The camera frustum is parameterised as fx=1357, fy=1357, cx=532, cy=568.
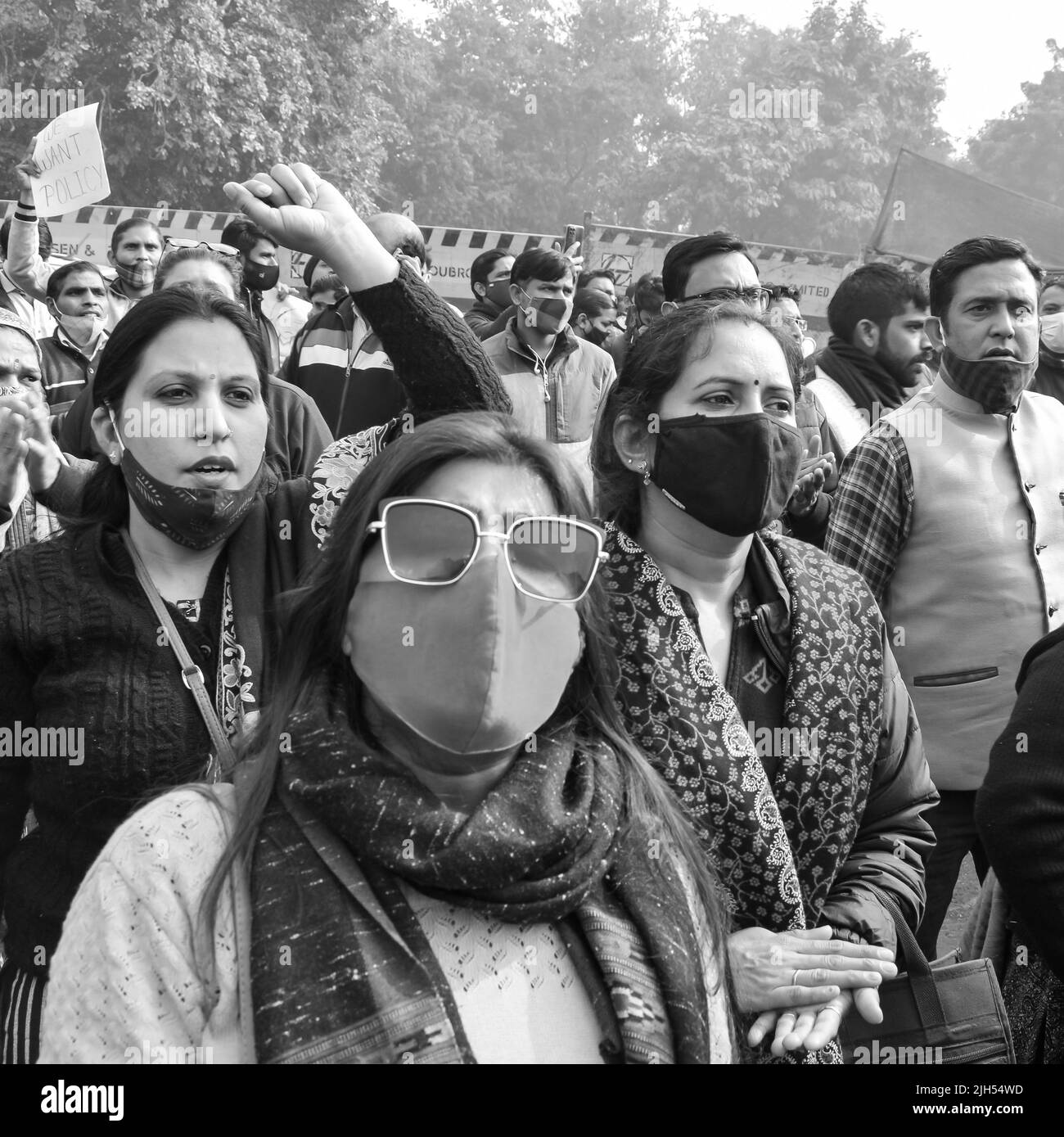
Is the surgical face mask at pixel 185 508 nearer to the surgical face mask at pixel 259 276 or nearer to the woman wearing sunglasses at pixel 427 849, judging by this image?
the woman wearing sunglasses at pixel 427 849

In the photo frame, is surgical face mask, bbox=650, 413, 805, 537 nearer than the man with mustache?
Yes

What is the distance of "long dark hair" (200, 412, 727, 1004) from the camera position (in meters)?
1.77

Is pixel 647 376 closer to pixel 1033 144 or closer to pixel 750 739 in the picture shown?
pixel 750 739

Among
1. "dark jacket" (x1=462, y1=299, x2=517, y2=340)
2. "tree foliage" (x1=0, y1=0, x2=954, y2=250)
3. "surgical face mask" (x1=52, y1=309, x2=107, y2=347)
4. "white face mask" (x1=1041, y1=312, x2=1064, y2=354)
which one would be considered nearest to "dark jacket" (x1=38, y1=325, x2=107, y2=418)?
"surgical face mask" (x1=52, y1=309, x2=107, y2=347)

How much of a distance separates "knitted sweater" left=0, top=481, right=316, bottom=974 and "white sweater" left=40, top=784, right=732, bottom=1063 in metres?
0.66

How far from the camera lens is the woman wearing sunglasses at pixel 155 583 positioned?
2.27 m

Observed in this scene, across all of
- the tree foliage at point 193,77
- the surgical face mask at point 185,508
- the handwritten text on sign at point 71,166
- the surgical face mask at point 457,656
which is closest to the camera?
the surgical face mask at point 457,656

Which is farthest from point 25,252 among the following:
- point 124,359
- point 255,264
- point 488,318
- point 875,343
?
point 124,359

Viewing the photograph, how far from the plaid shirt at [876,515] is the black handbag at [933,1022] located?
5.17 feet

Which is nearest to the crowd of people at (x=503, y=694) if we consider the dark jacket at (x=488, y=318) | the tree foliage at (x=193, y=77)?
the dark jacket at (x=488, y=318)

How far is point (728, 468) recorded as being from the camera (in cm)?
249

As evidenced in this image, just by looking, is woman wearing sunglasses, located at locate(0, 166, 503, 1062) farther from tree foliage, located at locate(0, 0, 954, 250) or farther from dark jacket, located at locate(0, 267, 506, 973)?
tree foliage, located at locate(0, 0, 954, 250)

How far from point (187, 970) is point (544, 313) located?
17.7 ft
